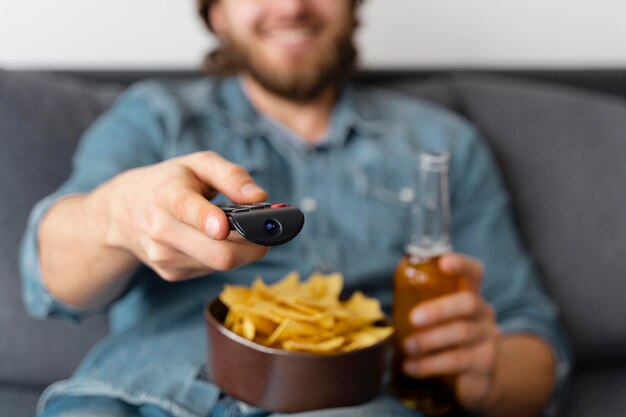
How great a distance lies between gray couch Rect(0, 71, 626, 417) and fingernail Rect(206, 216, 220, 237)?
0.61 metres

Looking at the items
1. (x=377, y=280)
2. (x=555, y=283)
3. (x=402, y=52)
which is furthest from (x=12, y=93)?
(x=555, y=283)

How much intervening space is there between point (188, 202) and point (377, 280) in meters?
0.49

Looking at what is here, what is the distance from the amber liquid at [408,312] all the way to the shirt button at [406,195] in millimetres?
229

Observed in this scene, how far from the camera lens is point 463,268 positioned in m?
0.83

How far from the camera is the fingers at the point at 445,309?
2.67 ft

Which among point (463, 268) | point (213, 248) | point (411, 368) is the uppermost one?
point (213, 248)

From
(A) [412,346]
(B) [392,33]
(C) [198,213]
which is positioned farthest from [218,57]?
(C) [198,213]

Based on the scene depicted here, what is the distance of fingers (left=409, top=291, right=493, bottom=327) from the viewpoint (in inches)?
32.0

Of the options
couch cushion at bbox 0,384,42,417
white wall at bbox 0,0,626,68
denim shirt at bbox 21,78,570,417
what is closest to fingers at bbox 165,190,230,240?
denim shirt at bbox 21,78,570,417

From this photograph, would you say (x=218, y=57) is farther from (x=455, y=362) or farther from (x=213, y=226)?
(x=213, y=226)

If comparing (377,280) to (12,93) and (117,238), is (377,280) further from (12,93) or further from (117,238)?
(12,93)

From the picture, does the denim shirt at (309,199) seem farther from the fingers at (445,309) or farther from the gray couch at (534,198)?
the fingers at (445,309)

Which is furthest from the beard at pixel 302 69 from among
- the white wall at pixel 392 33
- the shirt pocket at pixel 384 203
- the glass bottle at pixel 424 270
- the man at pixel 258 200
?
the glass bottle at pixel 424 270

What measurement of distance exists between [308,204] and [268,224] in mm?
522
